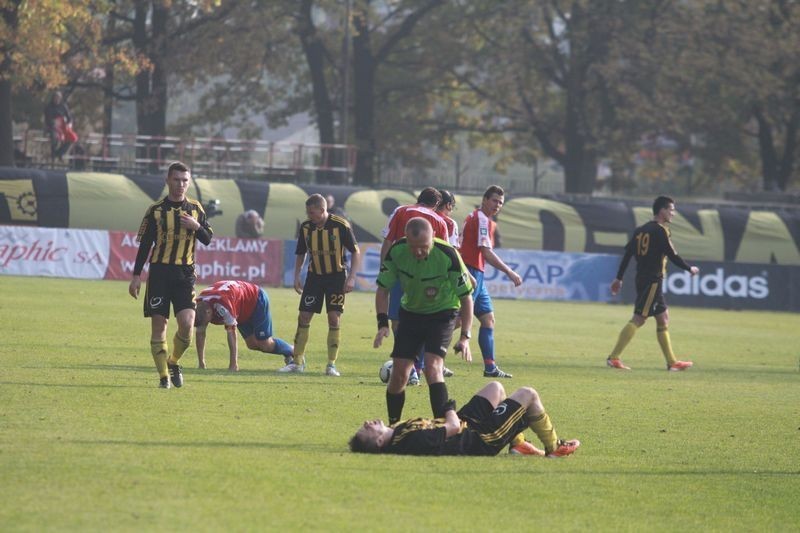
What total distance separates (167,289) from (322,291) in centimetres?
322

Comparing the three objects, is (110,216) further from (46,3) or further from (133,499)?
(133,499)

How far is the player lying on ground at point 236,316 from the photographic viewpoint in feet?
49.5

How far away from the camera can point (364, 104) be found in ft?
177

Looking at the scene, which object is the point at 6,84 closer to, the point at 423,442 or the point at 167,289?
the point at 167,289

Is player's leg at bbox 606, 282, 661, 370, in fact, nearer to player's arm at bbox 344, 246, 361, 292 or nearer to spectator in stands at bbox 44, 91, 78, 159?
player's arm at bbox 344, 246, 361, 292

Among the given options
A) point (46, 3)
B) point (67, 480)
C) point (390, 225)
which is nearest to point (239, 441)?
point (67, 480)

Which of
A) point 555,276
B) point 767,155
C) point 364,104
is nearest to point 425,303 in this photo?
point 555,276

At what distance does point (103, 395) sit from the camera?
12227 mm

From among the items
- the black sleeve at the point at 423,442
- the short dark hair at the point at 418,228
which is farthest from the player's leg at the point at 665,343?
the black sleeve at the point at 423,442

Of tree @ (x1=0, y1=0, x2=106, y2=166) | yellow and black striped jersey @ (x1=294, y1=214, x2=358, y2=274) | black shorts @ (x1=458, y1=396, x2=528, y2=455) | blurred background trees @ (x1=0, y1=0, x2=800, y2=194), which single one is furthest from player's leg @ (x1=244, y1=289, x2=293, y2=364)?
blurred background trees @ (x1=0, y1=0, x2=800, y2=194)

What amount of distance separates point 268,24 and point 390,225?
3794 centimetres

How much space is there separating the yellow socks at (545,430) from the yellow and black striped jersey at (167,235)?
4130mm

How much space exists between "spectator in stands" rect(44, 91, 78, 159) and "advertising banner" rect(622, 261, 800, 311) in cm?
1686

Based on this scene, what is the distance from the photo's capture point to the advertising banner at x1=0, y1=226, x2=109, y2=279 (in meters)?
29.8
